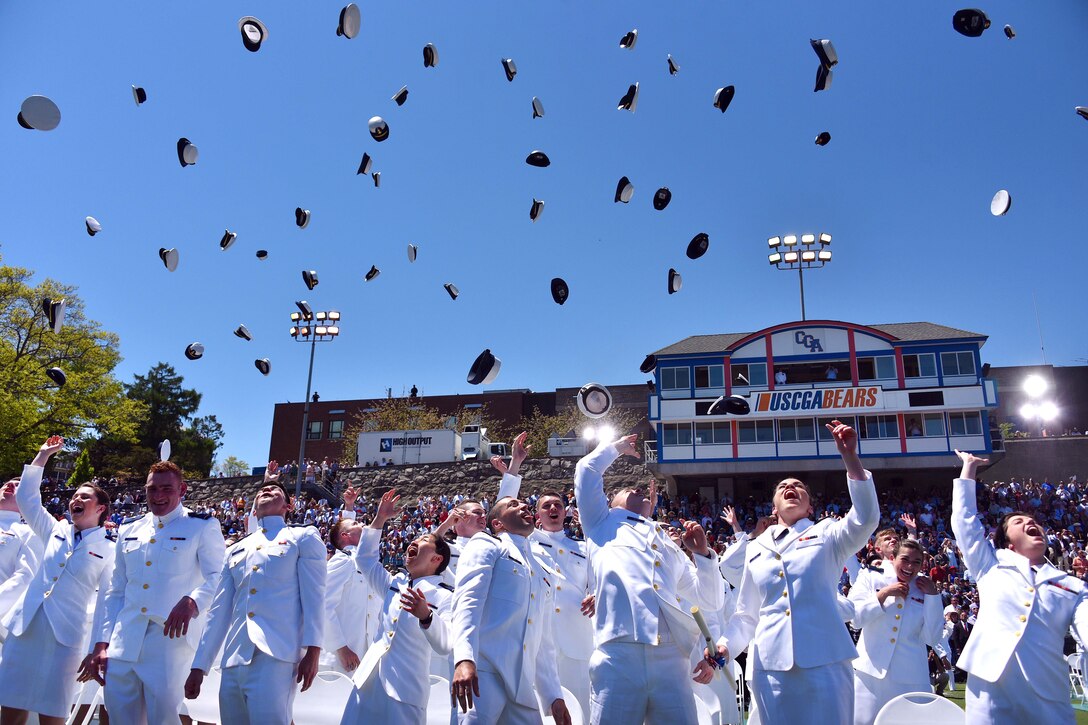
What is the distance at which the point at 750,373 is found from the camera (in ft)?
125

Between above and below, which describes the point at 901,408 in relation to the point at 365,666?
above

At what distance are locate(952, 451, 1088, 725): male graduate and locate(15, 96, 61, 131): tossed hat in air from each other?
949 centimetres

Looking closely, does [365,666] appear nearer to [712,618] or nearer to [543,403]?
[712,618]

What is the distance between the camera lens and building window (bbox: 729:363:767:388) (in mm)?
37625

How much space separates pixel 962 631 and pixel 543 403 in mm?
45201

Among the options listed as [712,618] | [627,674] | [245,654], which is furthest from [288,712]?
[712,618]

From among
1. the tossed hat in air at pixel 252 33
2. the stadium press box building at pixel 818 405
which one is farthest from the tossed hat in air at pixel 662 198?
the stadium press box building at pixel 818 405

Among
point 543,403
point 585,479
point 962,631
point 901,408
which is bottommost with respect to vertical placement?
point 962,631

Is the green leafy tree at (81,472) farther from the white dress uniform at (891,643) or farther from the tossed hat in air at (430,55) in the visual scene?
the white dress uniform at (891,643)

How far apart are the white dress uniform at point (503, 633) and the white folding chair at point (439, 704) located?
3.25 ft

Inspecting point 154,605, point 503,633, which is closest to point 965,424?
point 503,633

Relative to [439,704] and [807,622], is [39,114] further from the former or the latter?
[807,622]

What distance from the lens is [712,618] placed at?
6.90 meters

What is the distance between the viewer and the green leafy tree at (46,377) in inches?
1438
